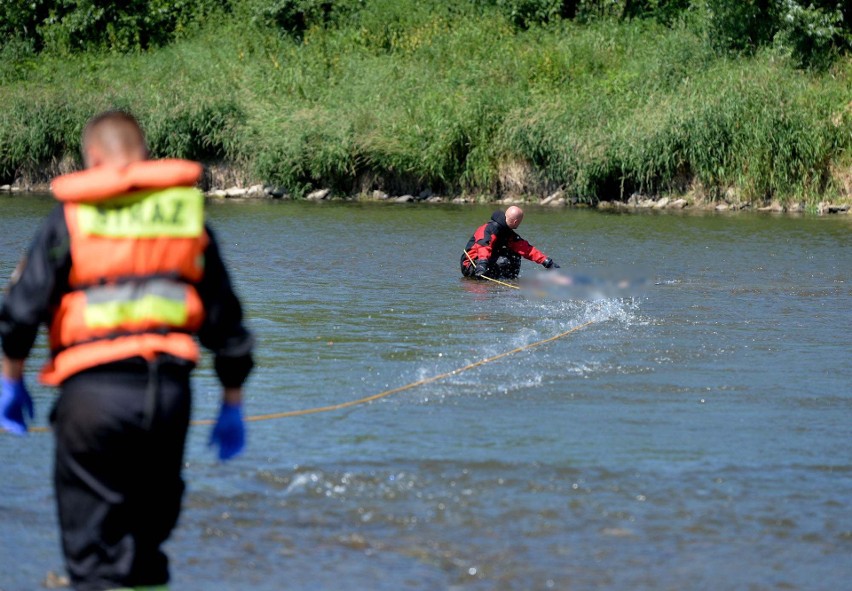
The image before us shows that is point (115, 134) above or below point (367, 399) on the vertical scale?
above

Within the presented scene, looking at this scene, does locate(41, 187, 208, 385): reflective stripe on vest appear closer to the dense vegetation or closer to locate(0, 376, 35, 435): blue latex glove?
locate(0, 376, 35, 435): blue latex glove

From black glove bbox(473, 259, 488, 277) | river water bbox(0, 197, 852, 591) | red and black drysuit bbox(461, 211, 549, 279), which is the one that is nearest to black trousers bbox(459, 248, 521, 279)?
red and black drysuit bbox(461, 211, 549, 279)

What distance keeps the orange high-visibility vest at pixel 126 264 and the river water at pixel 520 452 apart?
55.7 inches

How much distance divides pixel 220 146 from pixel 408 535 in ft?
82.9

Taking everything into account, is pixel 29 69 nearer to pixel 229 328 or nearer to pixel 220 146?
pixel 220 146

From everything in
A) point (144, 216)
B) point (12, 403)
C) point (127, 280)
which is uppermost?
point (144, 216)

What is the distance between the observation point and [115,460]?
3654 millimetres

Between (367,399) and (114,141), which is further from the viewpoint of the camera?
(367,399)

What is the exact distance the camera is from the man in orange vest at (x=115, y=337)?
11.9ft

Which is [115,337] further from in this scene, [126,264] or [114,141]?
[114,141]

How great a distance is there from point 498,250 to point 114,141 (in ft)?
37.6

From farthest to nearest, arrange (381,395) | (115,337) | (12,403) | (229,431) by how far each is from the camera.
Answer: (381,395), (229,431), (12,403), (115,337)

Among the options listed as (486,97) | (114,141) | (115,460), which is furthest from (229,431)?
(486,97)

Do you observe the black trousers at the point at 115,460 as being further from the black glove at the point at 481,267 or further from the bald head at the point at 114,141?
the black glove at the point at 481,267
